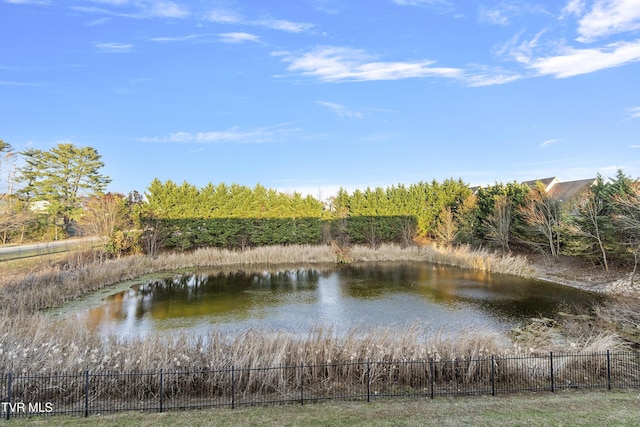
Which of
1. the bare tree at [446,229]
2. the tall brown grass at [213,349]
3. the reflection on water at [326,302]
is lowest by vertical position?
the reflection on water at [326,302]

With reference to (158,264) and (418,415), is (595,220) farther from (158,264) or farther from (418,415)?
(158,264)

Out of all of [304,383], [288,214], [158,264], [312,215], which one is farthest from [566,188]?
[304,383]

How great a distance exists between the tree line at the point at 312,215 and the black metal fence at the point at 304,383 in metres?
10.6

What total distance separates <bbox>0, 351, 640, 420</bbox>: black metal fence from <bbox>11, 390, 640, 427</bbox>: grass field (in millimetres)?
308

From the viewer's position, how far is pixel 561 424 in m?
4.63

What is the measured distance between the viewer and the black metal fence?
219 inches

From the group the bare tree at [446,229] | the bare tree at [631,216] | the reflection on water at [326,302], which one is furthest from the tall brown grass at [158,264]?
the bare tree at [631,216]

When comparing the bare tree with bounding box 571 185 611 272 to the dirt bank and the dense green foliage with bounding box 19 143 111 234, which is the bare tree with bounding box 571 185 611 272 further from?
the dense green foliage with bounding box 19 143 111 234

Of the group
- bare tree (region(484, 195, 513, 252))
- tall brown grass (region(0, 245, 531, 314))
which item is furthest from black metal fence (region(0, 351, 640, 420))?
bare tree (region(484, 195, 513, 252))

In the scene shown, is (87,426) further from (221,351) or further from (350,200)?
(350,200)

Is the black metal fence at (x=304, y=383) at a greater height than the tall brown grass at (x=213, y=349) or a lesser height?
lesser

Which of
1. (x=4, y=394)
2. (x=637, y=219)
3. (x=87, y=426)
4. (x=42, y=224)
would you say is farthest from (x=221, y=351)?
(x=42, y=224)

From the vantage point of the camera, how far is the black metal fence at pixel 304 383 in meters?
5.56

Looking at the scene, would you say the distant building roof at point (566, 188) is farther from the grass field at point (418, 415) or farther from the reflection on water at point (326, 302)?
the grass field at point (418, 415)
